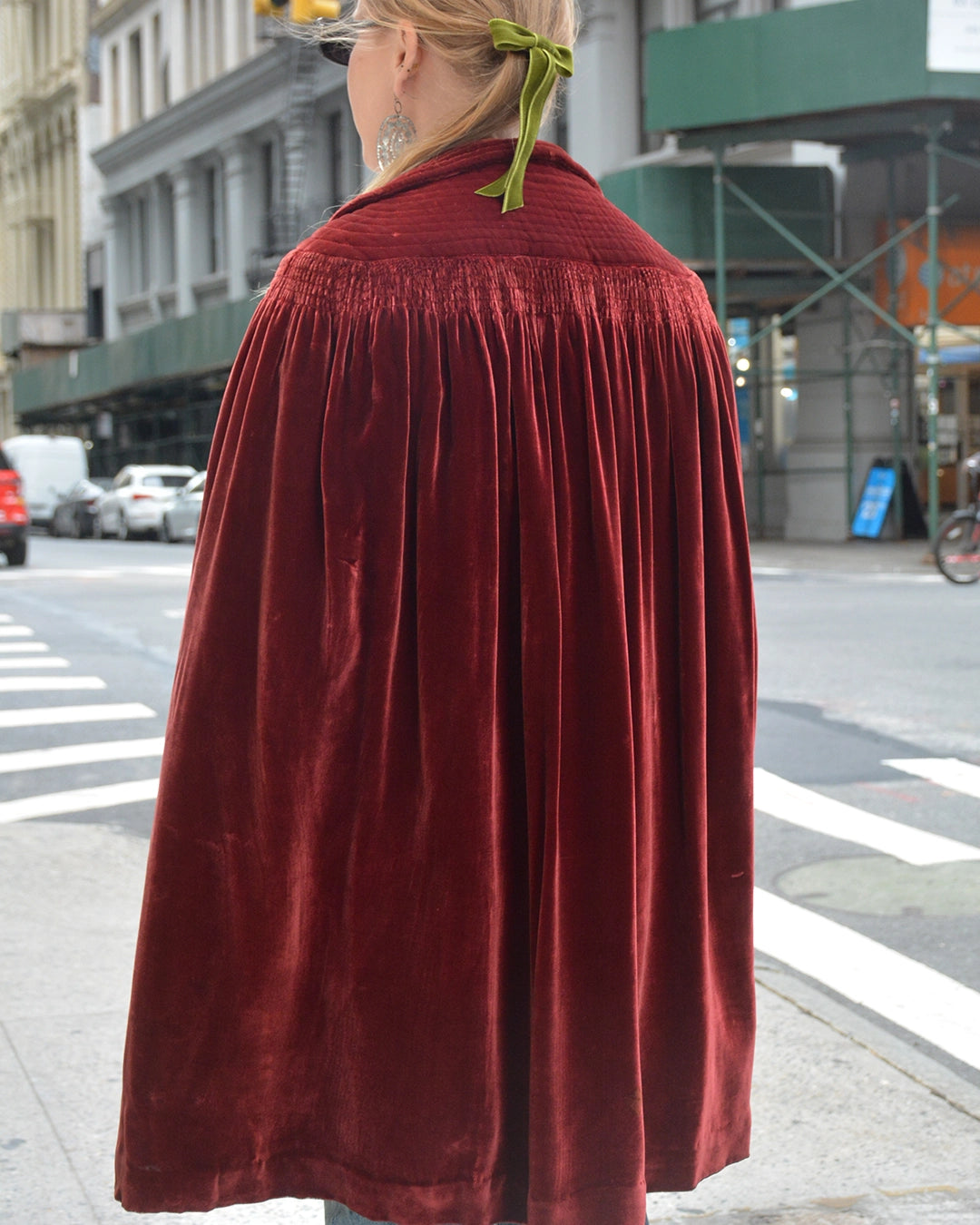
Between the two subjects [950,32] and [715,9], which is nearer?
[950,32]

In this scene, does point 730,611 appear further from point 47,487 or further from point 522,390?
point 47,487

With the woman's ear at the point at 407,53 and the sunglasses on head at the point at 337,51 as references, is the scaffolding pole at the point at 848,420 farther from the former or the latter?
the woman's ear at the point at 407,53

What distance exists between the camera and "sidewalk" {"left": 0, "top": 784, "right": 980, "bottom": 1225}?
291 centimetres

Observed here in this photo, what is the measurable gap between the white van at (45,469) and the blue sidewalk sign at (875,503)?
69.0ft

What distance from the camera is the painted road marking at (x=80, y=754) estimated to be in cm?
736

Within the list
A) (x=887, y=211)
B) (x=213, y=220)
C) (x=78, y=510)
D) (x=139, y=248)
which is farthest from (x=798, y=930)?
(x=139, y=248)

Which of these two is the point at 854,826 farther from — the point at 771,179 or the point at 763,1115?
the point at 771,179

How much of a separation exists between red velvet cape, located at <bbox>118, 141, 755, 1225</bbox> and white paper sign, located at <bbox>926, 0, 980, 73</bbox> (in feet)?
60.7

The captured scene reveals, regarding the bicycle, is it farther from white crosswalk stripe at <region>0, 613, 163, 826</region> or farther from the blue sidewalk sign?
white crosswalk stripe at <region>0, 613, 163, 826</region>

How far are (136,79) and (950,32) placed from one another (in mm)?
35318

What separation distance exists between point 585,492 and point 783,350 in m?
23.5

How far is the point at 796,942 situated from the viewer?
4.54 meters

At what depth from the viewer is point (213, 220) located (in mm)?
44344

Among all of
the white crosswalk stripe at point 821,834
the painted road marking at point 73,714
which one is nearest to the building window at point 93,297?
the white crosswalk stripe at point 821,834
